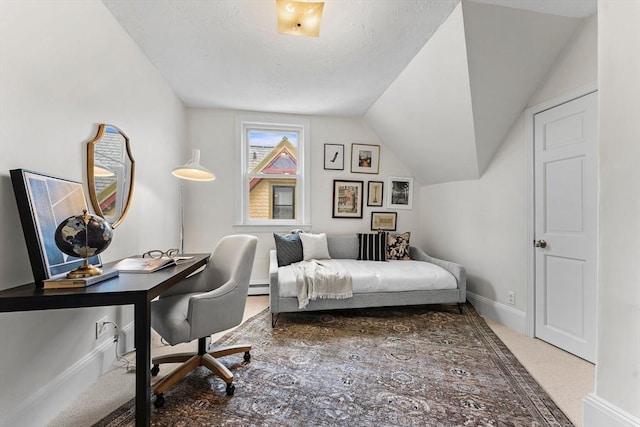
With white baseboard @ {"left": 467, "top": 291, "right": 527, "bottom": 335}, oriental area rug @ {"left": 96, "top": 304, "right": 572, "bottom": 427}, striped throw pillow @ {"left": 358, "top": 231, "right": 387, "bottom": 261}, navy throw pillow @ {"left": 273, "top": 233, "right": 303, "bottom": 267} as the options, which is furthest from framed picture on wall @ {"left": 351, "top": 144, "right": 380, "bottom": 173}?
oriental area rug @ {"left": 96, "top": 304, "right": 572, "bottom": 427}

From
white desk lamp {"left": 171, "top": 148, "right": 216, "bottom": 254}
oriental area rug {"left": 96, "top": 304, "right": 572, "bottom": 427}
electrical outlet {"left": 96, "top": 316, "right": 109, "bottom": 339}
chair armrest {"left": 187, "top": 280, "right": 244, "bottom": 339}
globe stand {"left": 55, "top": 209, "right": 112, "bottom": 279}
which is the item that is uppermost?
white desk lamp {"left": 171, "top": 148, "right": 216, "bottom": 254}

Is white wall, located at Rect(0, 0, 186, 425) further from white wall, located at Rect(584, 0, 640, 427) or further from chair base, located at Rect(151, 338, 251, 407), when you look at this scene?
white wall, located at Rect(584, 0, 640, 427)

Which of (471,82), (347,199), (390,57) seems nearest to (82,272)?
(390,57)

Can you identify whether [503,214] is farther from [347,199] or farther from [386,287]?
[347,199]

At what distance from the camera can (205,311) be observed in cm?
164

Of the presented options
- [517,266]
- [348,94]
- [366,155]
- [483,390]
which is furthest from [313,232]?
[483,390]

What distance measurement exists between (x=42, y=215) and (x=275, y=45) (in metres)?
1.93

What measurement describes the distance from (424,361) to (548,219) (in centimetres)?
158

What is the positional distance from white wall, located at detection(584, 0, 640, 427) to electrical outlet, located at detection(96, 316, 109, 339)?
272cm

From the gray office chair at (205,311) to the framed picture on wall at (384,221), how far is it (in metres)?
2.39

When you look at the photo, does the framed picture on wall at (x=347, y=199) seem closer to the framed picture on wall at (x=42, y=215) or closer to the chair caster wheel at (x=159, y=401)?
the chair caster wheel at (x=159, y=401)

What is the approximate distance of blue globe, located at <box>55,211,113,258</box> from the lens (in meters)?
1.21

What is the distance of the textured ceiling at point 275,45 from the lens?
6.22ft

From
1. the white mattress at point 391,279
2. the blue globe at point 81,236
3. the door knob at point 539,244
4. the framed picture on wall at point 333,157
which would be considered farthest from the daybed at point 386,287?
the blue globe at point 81,236
